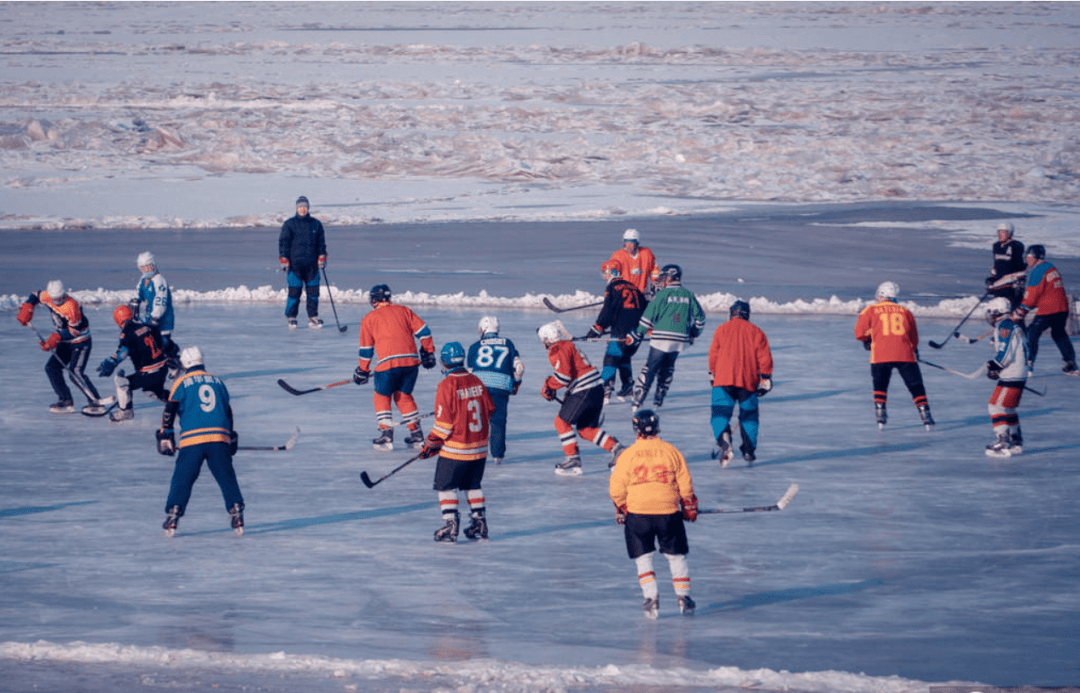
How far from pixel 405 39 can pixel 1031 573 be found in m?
136

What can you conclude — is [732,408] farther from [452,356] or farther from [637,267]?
[637,267]

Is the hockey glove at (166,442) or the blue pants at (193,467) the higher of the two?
the hockey glove at (166,442)

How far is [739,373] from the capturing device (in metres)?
12.2

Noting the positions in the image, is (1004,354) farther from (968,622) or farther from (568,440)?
(968,622)

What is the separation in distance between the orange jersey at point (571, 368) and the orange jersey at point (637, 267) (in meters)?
4.03

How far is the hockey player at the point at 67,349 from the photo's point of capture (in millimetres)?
14648

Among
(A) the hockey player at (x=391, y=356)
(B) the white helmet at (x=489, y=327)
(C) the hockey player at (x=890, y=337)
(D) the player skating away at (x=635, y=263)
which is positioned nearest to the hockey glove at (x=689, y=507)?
(B) the white helmet at (x=489, y=327)

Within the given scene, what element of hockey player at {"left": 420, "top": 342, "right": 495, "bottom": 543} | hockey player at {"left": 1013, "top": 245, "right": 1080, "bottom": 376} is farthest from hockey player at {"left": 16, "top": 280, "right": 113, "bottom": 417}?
hockey player at {"left": 1013, "top": 245, "right": 1080, "bottom": 376}

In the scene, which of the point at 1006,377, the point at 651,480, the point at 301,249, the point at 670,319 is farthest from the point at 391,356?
the point at 301,249

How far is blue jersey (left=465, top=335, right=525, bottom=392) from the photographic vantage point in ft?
38.5

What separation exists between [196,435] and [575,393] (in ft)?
11.7

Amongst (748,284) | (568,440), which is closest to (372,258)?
(748,284)

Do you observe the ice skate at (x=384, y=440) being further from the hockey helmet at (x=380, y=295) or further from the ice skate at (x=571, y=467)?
the ice skate at (x=571, y=467)

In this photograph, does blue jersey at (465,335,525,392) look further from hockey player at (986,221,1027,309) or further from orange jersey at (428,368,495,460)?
hockey player at (986,221,1027,309)
